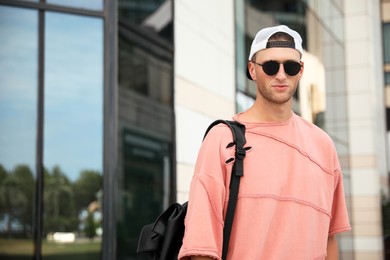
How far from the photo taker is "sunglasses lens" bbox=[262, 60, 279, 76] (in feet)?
8.09

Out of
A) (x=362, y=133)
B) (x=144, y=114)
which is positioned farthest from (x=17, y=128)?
(x=362, y=133)

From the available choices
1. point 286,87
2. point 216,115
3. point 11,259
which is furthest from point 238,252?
point 216,115

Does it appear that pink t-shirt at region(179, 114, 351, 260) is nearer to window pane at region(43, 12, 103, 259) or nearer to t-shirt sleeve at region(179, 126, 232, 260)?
t-shirt sleeve at region(179, 126, 232, 260)

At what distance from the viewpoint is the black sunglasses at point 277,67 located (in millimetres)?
2467

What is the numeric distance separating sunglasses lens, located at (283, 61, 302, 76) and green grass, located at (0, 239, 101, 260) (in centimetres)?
664

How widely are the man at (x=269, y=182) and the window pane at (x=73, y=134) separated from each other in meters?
6.60

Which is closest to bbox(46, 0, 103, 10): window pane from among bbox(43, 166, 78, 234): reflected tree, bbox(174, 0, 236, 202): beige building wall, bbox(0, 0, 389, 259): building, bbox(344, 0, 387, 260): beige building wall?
bbox(0, 0, 389, 259): building

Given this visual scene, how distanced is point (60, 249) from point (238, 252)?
22.2ft

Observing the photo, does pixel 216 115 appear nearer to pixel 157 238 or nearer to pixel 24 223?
pixel 24 223

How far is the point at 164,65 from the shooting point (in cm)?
973

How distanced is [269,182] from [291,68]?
42 centimetres

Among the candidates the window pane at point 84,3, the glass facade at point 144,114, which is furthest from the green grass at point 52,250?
the window pane at point 84,3

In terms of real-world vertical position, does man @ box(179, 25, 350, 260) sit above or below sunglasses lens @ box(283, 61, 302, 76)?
below

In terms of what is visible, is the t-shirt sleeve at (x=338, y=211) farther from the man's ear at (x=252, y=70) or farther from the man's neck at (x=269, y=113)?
the man's ear at (x=252, y=70)
